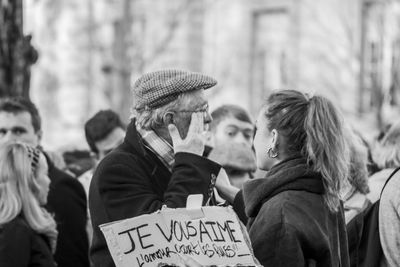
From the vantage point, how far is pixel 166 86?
4309 mm

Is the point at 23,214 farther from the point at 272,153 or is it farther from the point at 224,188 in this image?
the point at 272,153

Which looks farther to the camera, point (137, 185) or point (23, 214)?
point (23, 214)

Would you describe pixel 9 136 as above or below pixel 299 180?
below

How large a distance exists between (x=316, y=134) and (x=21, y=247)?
2.13 m

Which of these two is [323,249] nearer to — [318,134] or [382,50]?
[318,134]

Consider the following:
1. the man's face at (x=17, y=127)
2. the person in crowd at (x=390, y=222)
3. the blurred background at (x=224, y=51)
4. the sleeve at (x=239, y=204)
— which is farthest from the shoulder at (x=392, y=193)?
the blurred background at (x=224, y=51)

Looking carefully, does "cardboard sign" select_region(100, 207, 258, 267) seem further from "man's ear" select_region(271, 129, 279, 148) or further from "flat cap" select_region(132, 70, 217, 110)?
"flat cap" select_region(132, 70, 217, 110)

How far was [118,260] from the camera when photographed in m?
3.77

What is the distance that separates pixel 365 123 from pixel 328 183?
19048mm

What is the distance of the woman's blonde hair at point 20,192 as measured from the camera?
18.0 feet

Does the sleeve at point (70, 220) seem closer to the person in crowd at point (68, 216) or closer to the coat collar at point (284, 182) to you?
the person in crowd at point (68, 216)

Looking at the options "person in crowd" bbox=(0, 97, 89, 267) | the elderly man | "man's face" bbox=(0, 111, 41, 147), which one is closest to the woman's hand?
the elderly man

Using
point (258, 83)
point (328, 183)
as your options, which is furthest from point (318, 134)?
point (258, 83)

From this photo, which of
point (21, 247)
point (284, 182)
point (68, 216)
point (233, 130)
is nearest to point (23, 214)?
point (21, 247)
